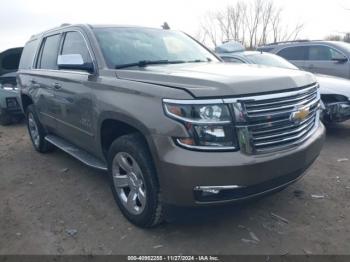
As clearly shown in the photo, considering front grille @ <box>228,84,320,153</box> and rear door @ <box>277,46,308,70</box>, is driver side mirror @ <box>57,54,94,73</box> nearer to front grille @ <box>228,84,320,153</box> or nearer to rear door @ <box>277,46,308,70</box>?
front grille @ <box>228,84,320,153</box>

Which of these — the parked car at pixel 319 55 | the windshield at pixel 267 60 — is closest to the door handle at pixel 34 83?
the windshield at pixel 267 60

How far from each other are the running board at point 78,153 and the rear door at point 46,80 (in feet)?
0.67

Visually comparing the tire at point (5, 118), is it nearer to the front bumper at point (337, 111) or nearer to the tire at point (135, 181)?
the tire at point (135, 181)

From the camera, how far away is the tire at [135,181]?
9.80 ft

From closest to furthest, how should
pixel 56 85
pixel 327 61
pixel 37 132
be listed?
1. pixel 56 85
2. pixel 37 132
3. pixel 327 61

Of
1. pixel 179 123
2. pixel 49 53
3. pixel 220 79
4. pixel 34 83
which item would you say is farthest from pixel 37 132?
Result: pixel 220 79

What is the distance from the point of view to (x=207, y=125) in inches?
104

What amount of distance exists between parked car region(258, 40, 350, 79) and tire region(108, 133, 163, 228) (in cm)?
696

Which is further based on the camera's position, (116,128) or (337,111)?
(337,111)

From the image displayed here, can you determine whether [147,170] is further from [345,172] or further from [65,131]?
[345,172]

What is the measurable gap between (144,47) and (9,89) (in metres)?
5.92

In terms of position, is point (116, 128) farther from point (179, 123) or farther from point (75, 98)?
point (179, 123)

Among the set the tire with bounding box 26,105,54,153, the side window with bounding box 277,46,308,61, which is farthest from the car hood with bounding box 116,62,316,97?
the side window with bounding box 277,46,308,61

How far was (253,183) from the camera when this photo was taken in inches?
108
